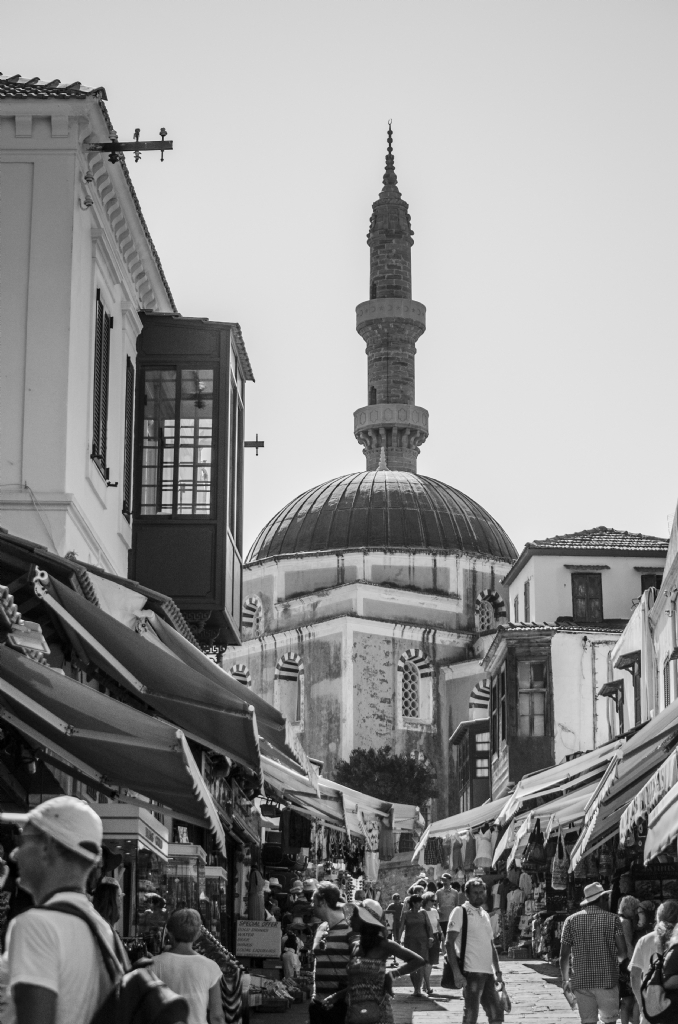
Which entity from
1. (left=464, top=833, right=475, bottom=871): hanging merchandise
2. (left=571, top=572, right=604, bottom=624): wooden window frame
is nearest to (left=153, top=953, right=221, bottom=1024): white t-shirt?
(left=464, top=833, right=475, bottom=871): hanging merchandise

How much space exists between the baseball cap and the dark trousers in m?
8.19

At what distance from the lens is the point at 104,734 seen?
7852 mm

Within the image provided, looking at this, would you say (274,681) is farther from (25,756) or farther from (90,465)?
(25,756)

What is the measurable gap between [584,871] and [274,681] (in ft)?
115

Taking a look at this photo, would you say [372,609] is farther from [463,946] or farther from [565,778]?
[463,946]

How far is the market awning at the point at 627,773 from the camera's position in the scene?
1300cm

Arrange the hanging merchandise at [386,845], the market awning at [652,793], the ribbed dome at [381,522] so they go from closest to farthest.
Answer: the market awning at [652,793] < the hanging merchandise at [386,845] < the ribbed dome at [381,522]

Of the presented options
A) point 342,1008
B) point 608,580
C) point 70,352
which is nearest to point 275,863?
point 70,352

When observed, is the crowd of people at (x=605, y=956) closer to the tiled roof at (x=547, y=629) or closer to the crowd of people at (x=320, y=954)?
the crowd of people at (x=320, y=954)

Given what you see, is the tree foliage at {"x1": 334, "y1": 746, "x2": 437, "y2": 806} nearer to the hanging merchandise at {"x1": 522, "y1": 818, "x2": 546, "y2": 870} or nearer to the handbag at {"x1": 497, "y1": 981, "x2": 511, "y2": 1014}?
the hanging merchandise at {"x1": 522, "y1": 818, "x2": 546, "y2": 870}

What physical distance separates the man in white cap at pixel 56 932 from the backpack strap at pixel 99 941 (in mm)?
10

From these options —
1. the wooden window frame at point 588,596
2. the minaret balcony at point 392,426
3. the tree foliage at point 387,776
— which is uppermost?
the minaret balcony at point 392,426

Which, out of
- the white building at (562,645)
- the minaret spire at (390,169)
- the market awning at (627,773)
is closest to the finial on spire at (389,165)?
the minaret spire at (390,169)

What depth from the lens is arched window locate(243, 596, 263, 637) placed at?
186ft
